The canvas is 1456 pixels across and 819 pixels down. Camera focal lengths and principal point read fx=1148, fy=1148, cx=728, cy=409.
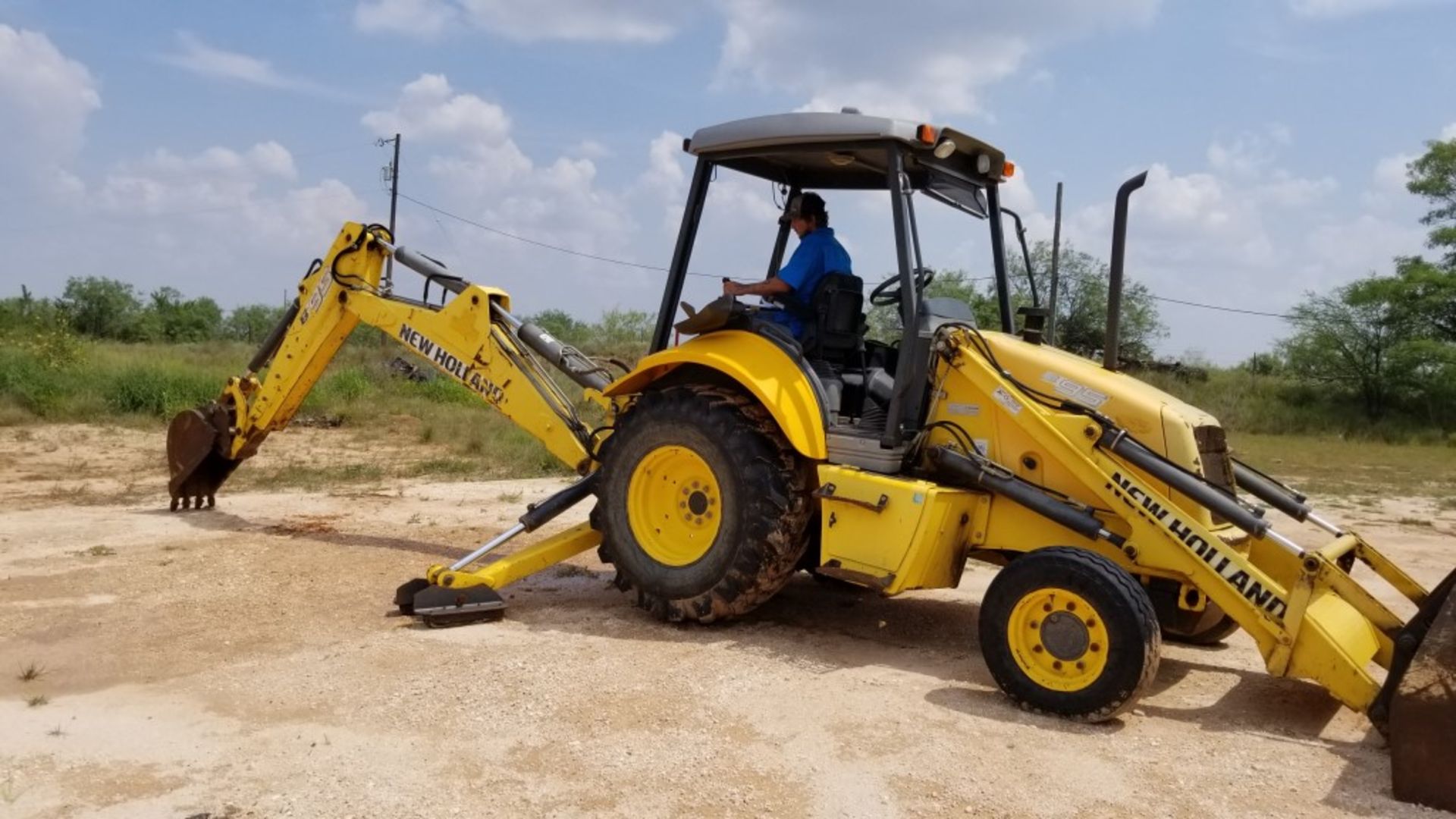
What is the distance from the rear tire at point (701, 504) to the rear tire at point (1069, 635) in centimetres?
128

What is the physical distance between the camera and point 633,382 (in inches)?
261

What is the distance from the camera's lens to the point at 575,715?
4.73m

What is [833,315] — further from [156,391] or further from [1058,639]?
[156,391]

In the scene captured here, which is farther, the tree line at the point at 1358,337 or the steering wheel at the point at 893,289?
the tree line at the point at 1358,337

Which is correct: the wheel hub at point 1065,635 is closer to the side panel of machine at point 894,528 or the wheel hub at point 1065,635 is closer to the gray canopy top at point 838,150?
the side panel of machine at point 894,528

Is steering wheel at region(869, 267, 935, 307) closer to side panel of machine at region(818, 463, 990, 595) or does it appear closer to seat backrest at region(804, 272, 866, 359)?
seat backrest at region(804, 272, 866, 359)

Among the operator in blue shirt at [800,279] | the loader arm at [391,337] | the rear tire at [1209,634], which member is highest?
the operator in blue shirt at [800,279]

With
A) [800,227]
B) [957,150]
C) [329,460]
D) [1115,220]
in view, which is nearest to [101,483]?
[329,460]

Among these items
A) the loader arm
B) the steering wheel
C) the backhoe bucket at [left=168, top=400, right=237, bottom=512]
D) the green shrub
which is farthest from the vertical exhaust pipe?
the green shrub

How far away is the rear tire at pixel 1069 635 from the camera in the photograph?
15.2 ft

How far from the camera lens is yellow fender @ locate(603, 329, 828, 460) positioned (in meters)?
5.82

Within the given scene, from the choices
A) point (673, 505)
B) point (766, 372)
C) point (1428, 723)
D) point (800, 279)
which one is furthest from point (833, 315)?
point (1428, 723)

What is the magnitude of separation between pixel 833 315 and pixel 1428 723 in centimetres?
342

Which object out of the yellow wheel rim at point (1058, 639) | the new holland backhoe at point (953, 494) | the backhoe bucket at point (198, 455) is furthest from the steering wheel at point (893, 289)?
the backhoe bucket at point (198, 455)
